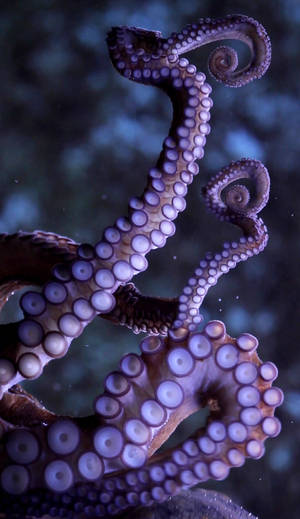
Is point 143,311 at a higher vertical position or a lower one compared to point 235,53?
lower

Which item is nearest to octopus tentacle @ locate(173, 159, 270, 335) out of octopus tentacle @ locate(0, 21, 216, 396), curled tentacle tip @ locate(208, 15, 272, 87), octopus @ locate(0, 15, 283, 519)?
octopus @ locate(0, 15, 283, 519)

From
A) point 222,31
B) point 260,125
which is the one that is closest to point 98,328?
point 260,125

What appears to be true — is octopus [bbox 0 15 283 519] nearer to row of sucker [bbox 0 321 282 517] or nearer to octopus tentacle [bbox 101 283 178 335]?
row of sucker [bbox 0 321 282 517]

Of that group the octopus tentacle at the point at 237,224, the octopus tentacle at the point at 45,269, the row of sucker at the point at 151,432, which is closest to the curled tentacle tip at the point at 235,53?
the octopus tentacle at the point at 237,224

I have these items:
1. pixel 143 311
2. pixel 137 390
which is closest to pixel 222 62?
pixel 143 311

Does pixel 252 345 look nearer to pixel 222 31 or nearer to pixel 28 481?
pixel 28 481

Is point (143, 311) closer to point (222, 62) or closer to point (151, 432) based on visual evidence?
point (151, 432)

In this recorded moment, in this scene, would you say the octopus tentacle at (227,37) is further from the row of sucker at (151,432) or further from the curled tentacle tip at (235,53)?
the row of sucker at (151,432)
